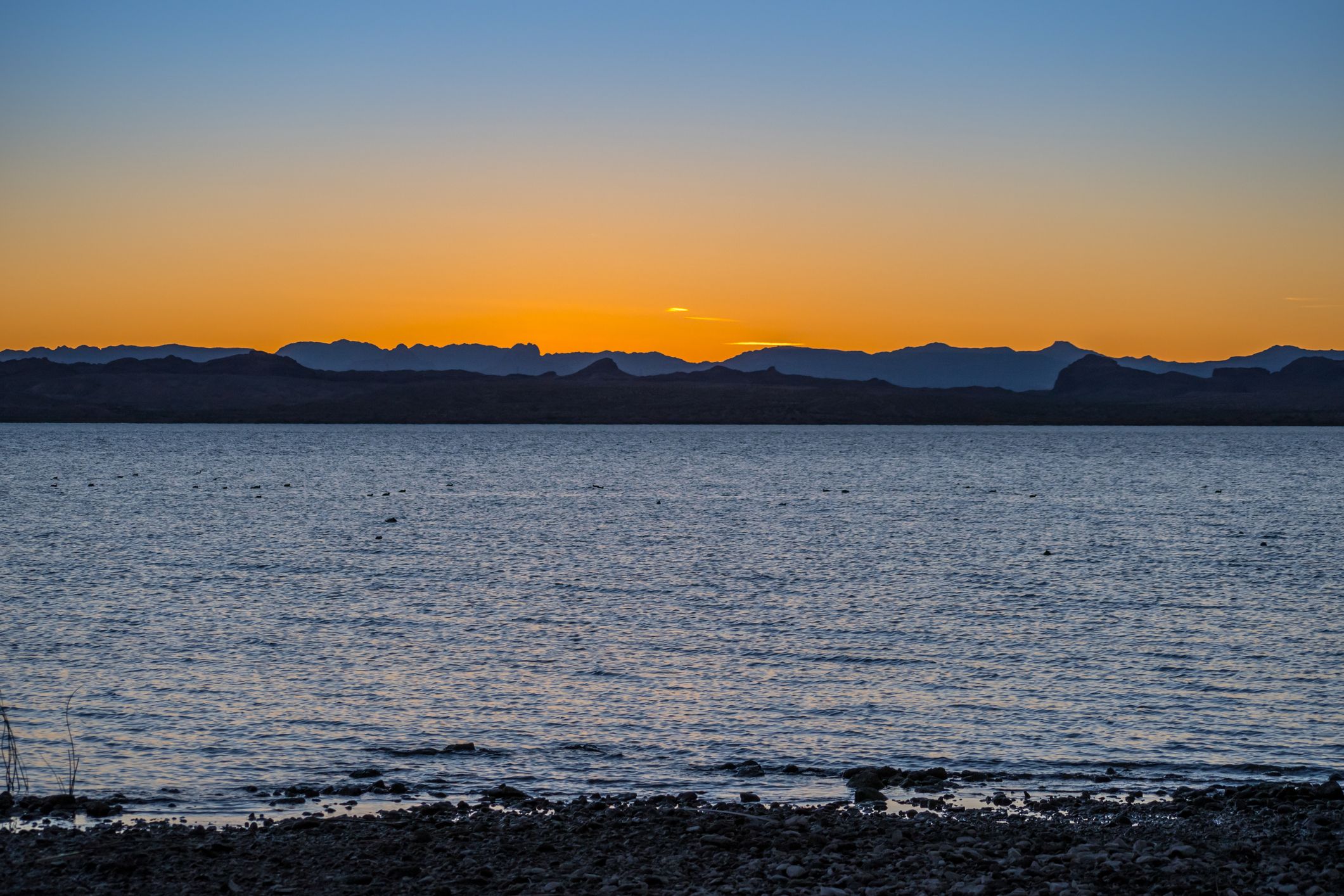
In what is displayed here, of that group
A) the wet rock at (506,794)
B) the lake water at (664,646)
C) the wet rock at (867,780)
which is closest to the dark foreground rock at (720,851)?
the wet rock at (506,794)

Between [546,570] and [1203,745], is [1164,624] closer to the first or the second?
[1203,745]

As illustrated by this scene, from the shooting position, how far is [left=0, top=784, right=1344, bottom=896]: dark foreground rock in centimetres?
1093

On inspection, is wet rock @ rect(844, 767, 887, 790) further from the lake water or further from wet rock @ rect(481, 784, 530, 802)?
wet rock @ rect(481, 784, 530, 802)

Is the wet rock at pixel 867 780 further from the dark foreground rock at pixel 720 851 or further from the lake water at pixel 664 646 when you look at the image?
the dark foreground rock at pixel 720 851

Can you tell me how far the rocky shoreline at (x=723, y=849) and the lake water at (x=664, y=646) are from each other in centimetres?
157

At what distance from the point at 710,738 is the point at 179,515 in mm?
52369

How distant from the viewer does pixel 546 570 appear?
130 ft

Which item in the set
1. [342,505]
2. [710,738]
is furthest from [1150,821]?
[342,505]

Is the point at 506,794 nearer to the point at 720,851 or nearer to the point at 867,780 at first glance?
the point at 720,851

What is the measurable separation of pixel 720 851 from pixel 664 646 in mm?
12844

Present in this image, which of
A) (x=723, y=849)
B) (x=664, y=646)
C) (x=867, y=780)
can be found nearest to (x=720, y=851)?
(x=723, y=849)

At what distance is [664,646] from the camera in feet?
81.7

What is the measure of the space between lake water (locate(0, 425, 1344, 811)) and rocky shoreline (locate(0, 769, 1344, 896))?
1571 mm

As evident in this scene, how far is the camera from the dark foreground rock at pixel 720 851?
1093cm
